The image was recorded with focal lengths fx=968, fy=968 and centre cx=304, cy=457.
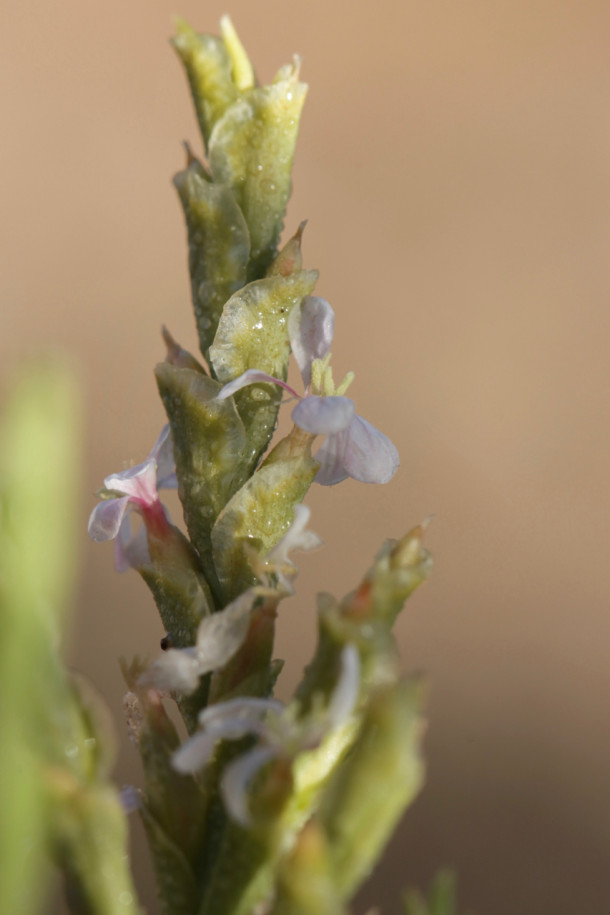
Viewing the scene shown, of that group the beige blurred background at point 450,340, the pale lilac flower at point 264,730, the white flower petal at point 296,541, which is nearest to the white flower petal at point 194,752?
the pale lilac flower at point 264,730

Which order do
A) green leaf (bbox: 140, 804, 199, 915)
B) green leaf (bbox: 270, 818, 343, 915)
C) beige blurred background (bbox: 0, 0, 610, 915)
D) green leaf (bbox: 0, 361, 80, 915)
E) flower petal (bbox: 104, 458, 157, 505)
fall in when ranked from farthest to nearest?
beige blurred background (bbox: 0, 0, 610, 915)
flower petal (bbox: 104, 458, 157, 505)
green leaf (bbox: 140, 804, 199, 915)
green leaf (bbox: 270, 818, 343, 915)
green leaf (bbox: 0, 361, 80, 915)

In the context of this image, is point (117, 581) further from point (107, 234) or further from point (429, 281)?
point (429, 281)

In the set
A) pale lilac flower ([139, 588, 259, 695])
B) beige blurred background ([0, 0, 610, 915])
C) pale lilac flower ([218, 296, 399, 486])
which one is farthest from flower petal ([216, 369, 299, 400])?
beige blurred background ([0, 0, 610, 915])

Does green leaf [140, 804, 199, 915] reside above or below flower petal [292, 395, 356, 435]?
below

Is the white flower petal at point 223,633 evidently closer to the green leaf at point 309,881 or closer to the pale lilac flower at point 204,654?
the pale lilac flower at point 204,654

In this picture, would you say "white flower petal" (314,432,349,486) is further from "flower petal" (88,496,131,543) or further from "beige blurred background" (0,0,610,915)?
"beige blurred background" (0,0,610,915)
